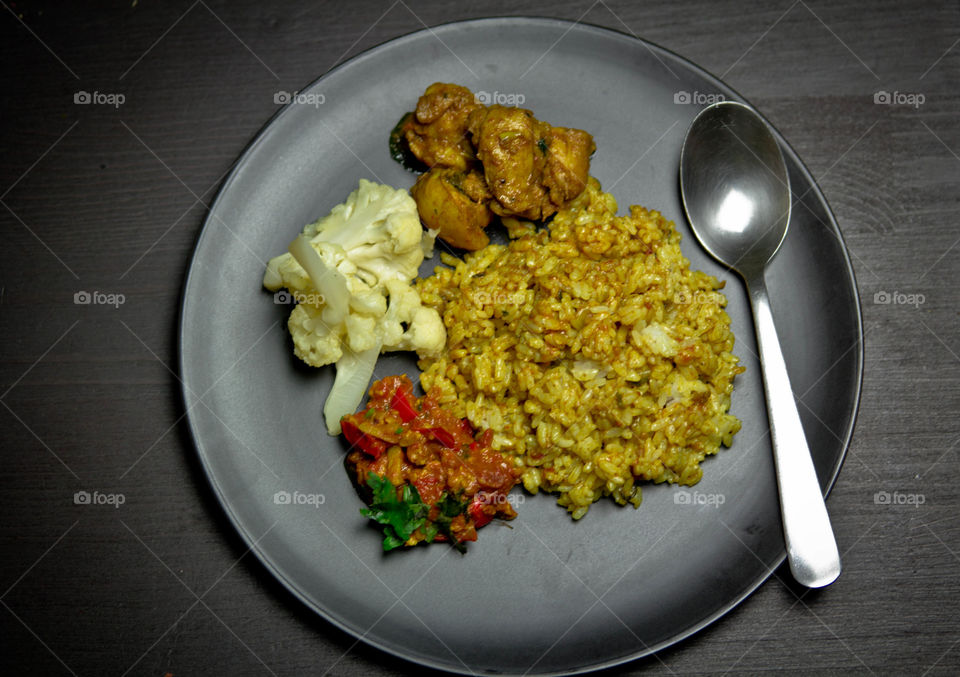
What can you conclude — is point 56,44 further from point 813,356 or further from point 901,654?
point 901,654

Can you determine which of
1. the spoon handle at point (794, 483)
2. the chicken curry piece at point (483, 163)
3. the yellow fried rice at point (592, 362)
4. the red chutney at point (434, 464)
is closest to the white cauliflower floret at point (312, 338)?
the red chutney at point (434, 464)

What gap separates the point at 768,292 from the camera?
335 cm

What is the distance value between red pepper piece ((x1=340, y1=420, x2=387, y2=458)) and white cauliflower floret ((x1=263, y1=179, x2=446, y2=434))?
0.08 meters

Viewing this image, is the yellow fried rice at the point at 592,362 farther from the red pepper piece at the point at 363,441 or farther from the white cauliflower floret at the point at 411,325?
the red pepper piece at the point at 363,441

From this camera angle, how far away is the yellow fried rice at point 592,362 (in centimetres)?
303

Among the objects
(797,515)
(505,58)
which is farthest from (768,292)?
(505,58)

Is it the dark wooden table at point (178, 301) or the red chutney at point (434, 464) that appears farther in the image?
the dark wooden table at point (178, 301)

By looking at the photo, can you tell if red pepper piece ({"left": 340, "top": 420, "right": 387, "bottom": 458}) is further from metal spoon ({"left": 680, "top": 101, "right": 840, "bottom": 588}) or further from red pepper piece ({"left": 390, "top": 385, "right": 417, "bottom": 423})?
metal spoon ({"left": 680, "top": 101, "right": 840, "bottom": 588})

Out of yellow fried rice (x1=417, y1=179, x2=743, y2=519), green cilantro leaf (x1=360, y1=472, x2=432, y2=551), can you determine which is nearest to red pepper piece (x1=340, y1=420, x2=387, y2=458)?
green cilantro leaf (x1=360, y1=472, x2=432, y2=551)

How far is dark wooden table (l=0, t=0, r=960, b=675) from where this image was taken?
330cm

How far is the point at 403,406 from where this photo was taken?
3084 millimetres

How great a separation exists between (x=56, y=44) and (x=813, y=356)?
14.2 feet

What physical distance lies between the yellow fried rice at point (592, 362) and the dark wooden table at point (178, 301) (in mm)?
934

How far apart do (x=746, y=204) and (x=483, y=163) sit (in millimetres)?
1318
